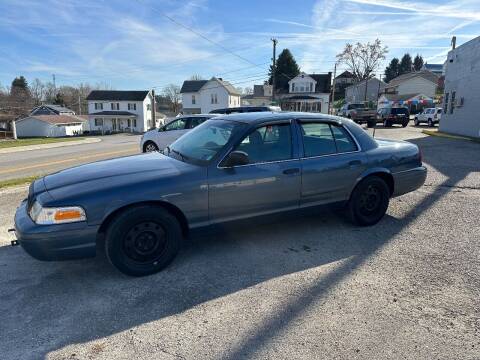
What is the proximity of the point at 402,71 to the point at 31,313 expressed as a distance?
122m

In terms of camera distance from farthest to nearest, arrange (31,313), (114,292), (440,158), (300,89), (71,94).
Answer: (71,94)
(300,89)
(440,158)
(114,292)
(31,313)

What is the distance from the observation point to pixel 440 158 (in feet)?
35.1

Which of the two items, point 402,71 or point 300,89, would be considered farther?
point 402,71

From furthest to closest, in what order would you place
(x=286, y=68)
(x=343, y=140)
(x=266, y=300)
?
(x=286, y=68) < (x=343, y=140) < (x=266, y=300)

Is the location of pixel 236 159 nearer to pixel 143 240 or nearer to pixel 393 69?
pixel 143 240

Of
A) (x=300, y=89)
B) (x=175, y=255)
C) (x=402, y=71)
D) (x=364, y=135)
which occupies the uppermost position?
(x=402, y=71)

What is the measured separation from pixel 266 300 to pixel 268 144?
6.02ft

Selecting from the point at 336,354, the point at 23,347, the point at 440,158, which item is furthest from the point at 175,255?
the point at 440,158

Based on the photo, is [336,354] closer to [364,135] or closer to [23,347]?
[23,347]

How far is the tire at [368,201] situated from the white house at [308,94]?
5155 centimetres

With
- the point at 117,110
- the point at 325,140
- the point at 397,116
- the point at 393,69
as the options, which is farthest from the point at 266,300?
the point at 393,69

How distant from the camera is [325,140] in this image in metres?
4.39

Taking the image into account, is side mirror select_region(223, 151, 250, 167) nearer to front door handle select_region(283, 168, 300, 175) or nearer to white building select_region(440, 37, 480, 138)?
front door handle select_region(283, 168, 300, 175)

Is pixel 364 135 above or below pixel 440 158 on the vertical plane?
above
